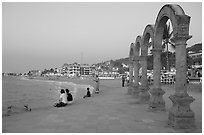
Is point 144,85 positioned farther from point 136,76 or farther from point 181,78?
point 181,78

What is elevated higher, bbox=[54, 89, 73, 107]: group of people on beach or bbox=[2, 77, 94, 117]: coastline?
bbox=[54, 89, 73, 107]: group of people on beach

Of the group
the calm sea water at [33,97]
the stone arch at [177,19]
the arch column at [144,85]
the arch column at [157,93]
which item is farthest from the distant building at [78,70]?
the stone arch at [177,19]

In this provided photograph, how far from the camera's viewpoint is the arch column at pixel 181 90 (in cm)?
717

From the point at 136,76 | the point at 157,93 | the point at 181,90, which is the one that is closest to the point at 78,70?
the point at 136,76

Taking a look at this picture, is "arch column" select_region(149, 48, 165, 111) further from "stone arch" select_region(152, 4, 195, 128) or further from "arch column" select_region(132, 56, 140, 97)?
"arch column" select_region(132, 56, 140, 97)

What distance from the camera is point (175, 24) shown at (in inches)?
295

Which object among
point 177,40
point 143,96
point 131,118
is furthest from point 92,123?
point 143,96

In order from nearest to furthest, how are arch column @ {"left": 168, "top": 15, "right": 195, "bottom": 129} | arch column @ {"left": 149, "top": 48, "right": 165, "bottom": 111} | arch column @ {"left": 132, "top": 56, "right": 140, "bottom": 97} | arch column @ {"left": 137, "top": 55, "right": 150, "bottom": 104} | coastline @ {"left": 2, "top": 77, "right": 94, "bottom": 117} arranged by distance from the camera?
arch column @ {"left": 168, "top": 15, "right": 195, "bottom": 129} < arch column @ {"left": 149, "top": 48, "right": 165, "bottom": 111} < arch column @ {"left": 137, "top": 55, "right": 150, "bottom": 104} < arch column @ {"left": 132, "top": 56, "right": 140, "bottom": 97} < coastline @ {"left": 2, "top": 77, "right": 94, "bottom": 117}

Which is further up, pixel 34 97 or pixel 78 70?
pixel 78 70

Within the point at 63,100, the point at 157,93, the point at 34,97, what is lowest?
the point at 34,97

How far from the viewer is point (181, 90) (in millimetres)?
7398

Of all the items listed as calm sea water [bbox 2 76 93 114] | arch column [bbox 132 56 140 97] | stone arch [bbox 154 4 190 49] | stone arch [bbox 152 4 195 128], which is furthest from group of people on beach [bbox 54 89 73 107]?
stone arch [bbox 154 4 190 49]

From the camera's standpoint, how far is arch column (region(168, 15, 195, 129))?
717 centimetres

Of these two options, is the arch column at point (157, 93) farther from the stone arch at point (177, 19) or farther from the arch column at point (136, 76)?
the arch column at point (136, 76)
